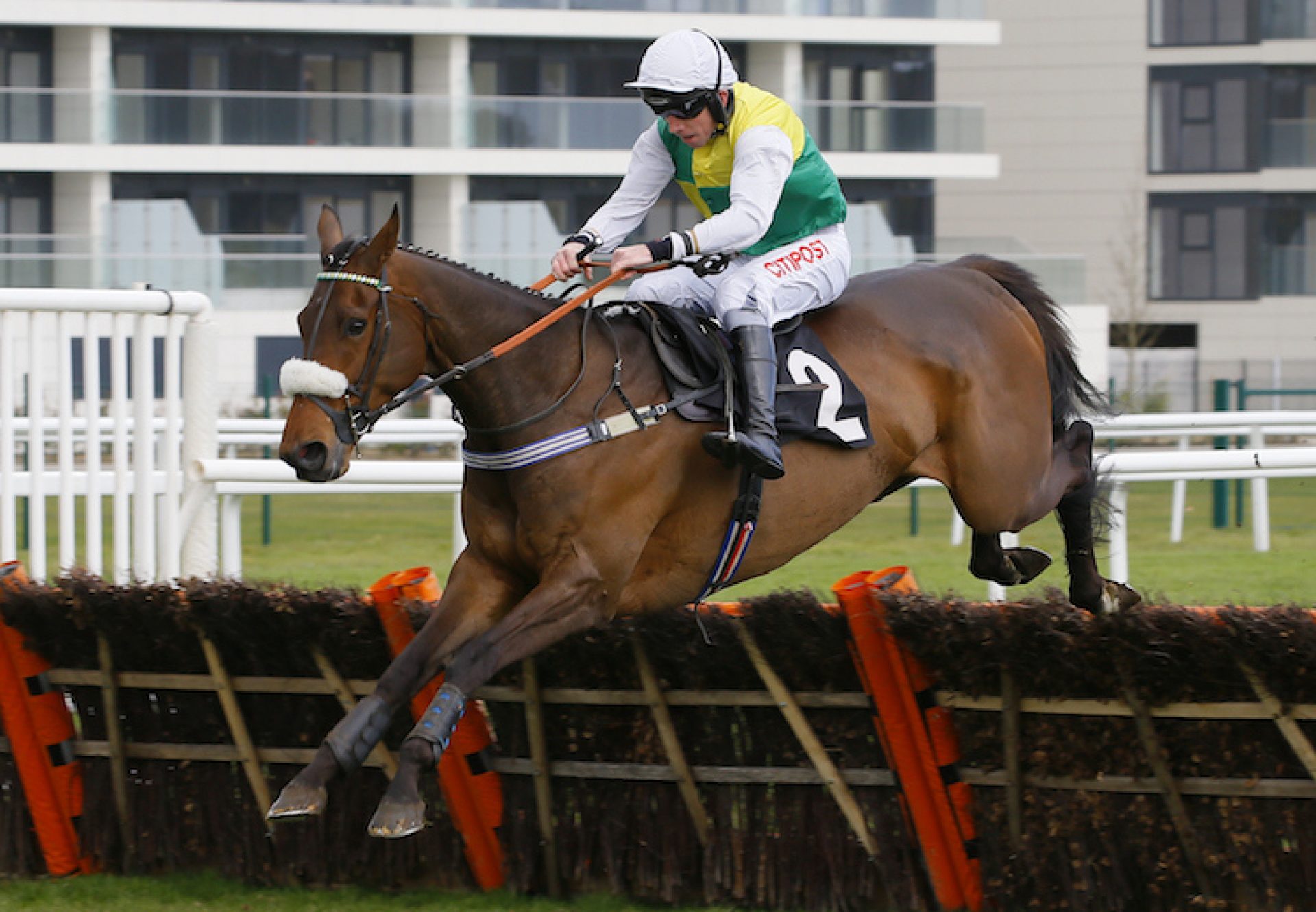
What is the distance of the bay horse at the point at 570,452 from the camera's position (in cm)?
369

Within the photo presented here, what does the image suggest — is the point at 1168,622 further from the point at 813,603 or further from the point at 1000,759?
the point at 813,603

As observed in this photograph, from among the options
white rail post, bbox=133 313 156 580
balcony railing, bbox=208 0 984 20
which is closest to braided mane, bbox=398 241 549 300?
white rail post, bbox=133 313 156 580

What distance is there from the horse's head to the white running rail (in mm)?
1288

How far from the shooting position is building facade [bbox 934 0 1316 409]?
29.9 m

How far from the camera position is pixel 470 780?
4.21 meters

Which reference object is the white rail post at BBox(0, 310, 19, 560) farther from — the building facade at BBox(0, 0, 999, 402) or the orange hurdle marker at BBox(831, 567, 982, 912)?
the building facade at BBox(0, 0, 999, 402)

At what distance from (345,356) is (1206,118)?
2932 cm

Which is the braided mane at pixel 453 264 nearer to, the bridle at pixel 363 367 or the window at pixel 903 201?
the bridle at pixel 363 367

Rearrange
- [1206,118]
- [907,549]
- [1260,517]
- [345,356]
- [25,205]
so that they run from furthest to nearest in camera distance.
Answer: [1206,118]
[25,205]
[907,549]
[1260,517]
[345,356]

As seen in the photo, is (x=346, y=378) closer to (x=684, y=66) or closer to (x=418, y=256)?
(x=418, y=256)

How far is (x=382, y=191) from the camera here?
26719 mm

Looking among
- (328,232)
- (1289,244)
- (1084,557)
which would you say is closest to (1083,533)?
(1084,557)

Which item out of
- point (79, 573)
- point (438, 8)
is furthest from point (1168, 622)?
point (438, 8)

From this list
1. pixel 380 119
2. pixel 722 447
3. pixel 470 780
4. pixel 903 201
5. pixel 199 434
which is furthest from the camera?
pixel 903 201
